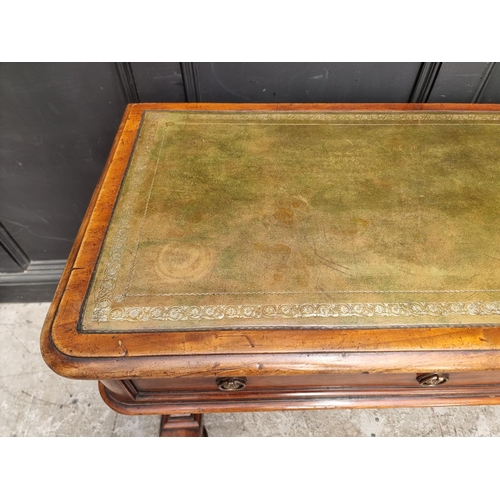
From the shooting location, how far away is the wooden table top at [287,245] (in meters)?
0.70

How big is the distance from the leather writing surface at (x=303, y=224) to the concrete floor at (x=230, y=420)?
82cm

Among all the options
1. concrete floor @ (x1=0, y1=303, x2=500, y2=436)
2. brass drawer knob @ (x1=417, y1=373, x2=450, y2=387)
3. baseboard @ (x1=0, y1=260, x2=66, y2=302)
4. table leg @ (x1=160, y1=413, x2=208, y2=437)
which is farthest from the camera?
baseboard @ (x1=0, y1=260, x2=66, y2=302)

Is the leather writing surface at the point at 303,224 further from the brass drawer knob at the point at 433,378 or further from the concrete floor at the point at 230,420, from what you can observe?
the concrete floor at the point at 230,420

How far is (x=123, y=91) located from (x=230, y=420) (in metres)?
1.18

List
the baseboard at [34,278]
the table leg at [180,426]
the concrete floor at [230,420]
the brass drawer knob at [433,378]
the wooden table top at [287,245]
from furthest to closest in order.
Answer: the baseboard at [34,278] → the concrete floor at [230,420] → the table leg at [180,426] → the brass drawer knob at [433,378] → the wooden table top at [287,245]

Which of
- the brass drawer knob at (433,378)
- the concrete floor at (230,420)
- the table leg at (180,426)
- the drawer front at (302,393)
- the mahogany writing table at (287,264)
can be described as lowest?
the concrete floor at (230,420)

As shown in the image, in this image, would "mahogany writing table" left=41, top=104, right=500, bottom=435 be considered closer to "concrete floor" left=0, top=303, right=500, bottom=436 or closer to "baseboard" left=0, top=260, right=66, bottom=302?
"concrete floor" left=0, top=303, right=500, bottom=436

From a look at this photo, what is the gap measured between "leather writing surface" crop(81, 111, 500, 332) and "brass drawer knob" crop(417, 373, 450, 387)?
6.0 inches

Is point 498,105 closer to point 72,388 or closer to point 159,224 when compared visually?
point 159,224

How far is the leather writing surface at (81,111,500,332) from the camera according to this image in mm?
740

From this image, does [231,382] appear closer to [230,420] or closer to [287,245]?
[287,245]

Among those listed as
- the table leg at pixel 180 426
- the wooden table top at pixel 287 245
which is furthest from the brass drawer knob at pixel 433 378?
the table leg at pixel 180 426

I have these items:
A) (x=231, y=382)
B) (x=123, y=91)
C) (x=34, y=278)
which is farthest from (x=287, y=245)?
(x=34, y=278)

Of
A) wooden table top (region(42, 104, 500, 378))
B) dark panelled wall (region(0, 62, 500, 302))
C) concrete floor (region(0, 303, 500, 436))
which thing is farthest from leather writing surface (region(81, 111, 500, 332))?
concrete floor (region(0, 303, 500, 436))
